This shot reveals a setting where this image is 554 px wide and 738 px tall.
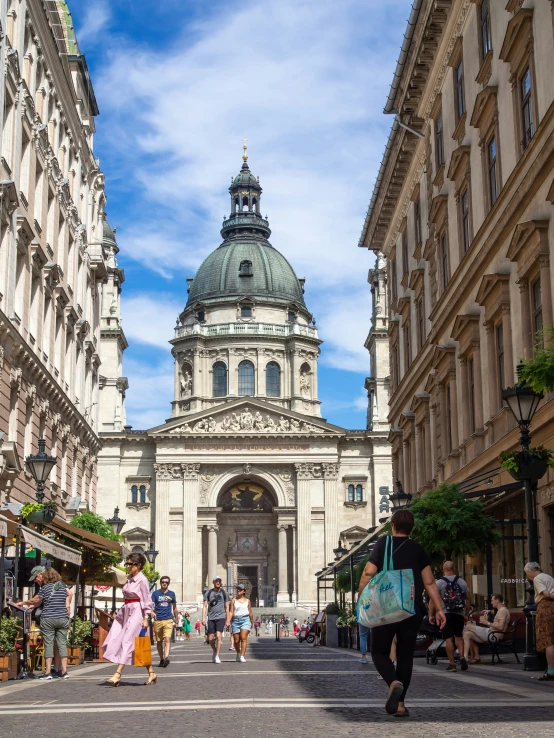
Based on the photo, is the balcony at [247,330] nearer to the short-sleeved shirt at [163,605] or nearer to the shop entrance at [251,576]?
the shop entrance at [251,576]

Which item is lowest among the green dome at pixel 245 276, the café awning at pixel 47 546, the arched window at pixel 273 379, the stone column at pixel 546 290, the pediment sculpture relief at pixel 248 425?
the café awning at pixel 47 546

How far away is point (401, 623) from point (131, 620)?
654 cm

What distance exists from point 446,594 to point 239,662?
6.48m

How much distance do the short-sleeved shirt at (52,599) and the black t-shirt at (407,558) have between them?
880cm

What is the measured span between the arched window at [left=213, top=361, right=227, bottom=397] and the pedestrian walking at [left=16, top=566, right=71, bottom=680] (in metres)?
75.0

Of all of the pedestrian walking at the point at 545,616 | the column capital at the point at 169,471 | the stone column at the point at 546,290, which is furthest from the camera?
the column capital at the point at 169,471

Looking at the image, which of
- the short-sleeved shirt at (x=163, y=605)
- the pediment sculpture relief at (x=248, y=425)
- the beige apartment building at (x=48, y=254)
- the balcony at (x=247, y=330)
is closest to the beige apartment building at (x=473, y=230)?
the short-sleeved shirt at (x=163, y=605)

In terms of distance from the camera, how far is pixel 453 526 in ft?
69.1

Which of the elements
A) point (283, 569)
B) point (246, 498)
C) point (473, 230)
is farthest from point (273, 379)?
point (473, 230)

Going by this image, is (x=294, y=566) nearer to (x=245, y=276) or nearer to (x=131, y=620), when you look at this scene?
(x=245, y=276)

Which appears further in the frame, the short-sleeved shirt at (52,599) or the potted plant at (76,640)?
Answer: the potted plant at (76,640)

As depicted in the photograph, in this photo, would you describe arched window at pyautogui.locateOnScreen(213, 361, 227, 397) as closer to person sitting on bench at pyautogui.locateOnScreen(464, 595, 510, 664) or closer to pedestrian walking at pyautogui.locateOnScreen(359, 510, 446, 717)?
person sitting on bench at pyautogui.locateOnScreen(464, 595, 510, 664)

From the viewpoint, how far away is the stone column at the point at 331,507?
8136 centimetres

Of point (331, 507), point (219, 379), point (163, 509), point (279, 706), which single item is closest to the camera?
point (279, 706)
